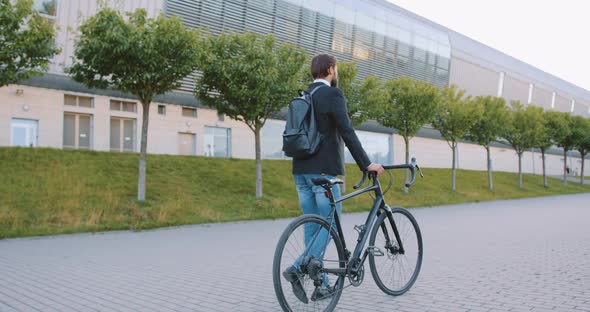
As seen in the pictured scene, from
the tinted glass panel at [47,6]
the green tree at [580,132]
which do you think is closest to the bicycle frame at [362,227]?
the tinted glass panel at [47,6]

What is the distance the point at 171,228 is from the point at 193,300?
7.75 metres

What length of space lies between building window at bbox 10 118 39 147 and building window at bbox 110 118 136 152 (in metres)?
3.70

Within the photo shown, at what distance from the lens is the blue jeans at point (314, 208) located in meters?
3.86

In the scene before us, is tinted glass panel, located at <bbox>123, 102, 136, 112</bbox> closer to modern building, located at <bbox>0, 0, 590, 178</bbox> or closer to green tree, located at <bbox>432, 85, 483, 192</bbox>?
modern building, located at <bbox>0, 0, 590, 178</bbox>

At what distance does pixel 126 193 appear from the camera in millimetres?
14898

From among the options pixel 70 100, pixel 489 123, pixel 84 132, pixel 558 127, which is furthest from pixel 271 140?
pixel 558 127

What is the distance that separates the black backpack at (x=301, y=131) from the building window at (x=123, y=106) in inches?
931

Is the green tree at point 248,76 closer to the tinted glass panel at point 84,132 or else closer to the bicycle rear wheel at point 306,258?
the tinted glass panel at point 84,132

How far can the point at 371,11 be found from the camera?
125ft

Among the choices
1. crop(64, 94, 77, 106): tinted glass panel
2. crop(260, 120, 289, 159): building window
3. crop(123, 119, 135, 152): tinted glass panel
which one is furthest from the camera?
crop(260, 120, 289, 159): building window

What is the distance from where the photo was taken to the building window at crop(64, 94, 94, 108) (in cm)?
2455

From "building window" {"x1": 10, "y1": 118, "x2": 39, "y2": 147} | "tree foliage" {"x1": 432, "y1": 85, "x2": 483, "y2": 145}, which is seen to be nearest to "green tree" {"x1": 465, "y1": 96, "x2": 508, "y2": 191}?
"tree foliage" {"x1": 432, "y1": 85, "x2": 483, "y2": 145}

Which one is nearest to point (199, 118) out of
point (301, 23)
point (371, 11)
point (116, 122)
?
point (116, 122)

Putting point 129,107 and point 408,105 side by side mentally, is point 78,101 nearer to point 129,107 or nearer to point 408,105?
point 129,107
